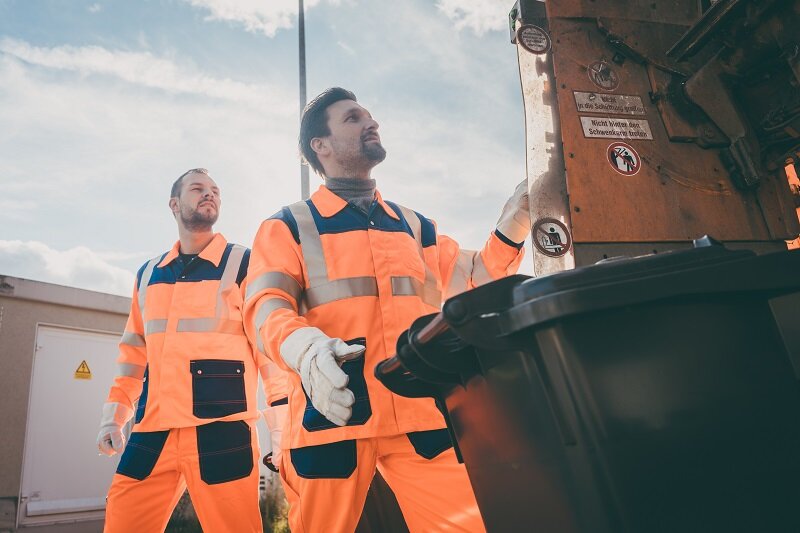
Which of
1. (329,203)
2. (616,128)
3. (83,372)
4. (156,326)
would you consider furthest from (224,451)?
(83,372)

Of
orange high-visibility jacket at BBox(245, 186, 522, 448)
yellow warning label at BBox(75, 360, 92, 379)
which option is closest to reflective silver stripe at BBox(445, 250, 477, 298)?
orange high-visibility jacket at BBox(245, 186, 522, 448)

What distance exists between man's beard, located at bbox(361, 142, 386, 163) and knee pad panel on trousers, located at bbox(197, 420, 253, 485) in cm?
151

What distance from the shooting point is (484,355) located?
107 centimetres

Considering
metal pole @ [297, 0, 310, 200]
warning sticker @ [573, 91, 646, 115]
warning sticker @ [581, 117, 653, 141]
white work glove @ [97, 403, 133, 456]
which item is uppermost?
metal pole @ [297, 0, 310, 200]

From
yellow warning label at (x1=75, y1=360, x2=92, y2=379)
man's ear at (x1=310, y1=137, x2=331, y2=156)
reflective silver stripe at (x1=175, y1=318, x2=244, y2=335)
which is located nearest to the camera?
man's ear at (x1=310, y1=137, x2=331, y2=156)

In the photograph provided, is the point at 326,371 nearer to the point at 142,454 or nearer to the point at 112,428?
the point at 142,454

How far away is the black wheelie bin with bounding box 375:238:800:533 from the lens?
2.68ft

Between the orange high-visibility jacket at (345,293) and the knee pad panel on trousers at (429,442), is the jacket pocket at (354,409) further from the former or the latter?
the knee pad panel on trousers at (429,442)

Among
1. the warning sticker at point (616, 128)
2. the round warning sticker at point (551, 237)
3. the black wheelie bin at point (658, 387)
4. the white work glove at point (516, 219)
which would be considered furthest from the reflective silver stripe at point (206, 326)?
the black wheelie bin at point (658, 387)

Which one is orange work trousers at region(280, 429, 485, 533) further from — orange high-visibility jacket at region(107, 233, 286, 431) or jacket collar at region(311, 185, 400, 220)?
orange high-visibility jacket at region(107, 233, 286, 431)

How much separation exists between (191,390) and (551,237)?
1876 millimetres

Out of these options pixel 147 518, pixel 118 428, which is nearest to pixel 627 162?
pixel 147 518

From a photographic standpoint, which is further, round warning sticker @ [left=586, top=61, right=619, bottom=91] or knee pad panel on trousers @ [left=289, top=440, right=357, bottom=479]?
round warning sticker @ [left=586, top=61, right=619, bottom=91]

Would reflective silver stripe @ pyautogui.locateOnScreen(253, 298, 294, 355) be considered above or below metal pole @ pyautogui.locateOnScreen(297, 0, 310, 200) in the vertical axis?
below
